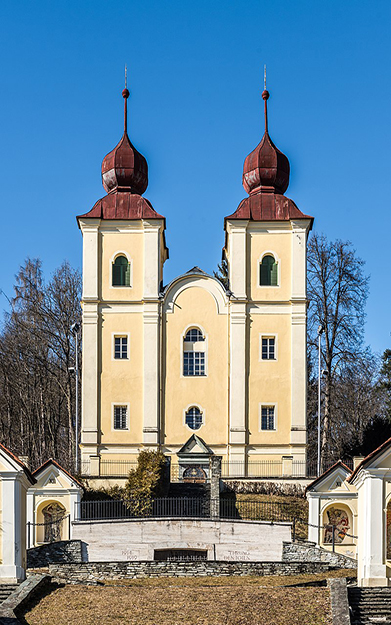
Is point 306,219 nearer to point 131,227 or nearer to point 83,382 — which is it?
point 131,227

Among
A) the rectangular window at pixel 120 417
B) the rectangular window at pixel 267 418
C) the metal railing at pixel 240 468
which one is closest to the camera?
the metal railing at pixel 240 468

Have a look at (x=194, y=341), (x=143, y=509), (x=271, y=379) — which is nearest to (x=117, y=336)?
(x=194, y=341)

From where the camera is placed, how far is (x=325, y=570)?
28922mm

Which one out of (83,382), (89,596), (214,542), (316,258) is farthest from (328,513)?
(316,258)

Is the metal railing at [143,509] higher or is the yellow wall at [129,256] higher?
the yellow wall at [129,256]

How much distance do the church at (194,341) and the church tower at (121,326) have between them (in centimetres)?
5

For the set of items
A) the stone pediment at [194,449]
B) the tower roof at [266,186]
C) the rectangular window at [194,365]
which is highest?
the tower roof at [266,186]

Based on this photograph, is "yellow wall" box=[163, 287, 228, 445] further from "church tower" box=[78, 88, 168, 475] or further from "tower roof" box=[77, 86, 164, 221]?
"tower roof" box=[77, 86, 164, 221]

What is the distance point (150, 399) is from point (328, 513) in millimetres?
13645

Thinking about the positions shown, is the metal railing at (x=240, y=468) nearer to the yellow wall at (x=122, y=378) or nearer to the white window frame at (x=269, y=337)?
the yellow wall at (x=122, y=378)

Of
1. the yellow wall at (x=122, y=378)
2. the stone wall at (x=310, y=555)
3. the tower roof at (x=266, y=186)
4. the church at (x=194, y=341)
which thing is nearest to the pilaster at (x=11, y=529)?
the stone wall at (x=310, y=555)

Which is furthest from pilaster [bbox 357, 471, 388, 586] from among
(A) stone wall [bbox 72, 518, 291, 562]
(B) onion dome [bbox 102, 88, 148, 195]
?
(B) onion dome [bbox 102, 88, 148, 195]

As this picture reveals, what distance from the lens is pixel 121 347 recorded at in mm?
45938

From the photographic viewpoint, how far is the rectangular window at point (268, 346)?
45594mm
